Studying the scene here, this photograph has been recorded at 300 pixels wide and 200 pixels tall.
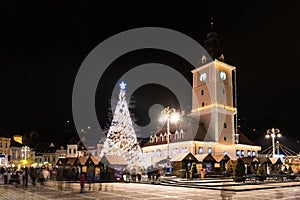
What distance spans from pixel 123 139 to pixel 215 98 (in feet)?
80.2

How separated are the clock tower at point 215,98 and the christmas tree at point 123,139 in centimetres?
1882

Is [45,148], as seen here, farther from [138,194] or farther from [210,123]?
[138,194]

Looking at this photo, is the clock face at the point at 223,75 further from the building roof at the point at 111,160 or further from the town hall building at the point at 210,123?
the building roof at the point at 111,160

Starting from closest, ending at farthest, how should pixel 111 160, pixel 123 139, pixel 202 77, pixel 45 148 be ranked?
pixel 111 160 < pixel 123 139 < pixel 202 77 < pixel 45 148

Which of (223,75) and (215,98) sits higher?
(223,75)

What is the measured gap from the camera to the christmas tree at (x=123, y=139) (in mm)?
40000

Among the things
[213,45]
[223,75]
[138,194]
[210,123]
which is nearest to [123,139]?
[138,194]

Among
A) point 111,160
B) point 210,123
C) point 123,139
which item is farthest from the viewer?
point 210,123

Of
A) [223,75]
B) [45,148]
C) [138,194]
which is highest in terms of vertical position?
[223,75]

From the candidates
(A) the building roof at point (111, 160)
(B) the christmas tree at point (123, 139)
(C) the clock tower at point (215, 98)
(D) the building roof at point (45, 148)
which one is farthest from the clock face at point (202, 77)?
(D) the building roof at point (45, 148)

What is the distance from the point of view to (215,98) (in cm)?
5878

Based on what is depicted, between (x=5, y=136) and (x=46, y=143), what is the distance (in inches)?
597

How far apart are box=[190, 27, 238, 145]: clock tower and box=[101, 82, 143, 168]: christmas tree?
1882 cm

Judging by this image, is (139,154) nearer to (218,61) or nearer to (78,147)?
(218,61)
